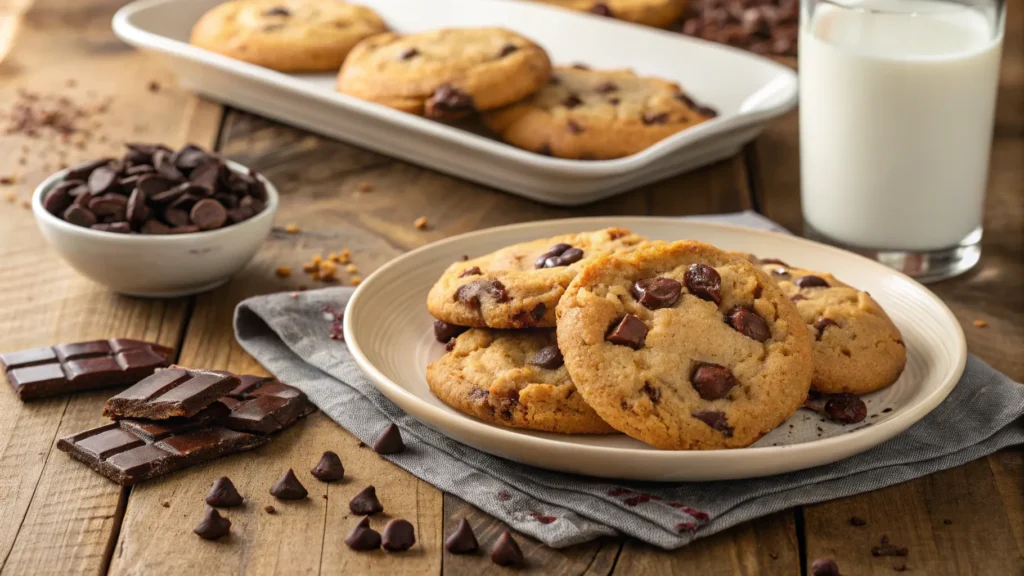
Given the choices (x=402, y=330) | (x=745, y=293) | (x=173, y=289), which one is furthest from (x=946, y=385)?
(x=173, y=289)

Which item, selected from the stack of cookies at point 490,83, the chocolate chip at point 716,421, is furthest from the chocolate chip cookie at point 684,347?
the stack of cookies at point 490,83

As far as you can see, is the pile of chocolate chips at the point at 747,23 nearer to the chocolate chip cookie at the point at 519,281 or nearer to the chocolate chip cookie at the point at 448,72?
the chocolate chip cookie at the point at 448,72

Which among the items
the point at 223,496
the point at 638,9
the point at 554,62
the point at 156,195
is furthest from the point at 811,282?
the point at 638,9

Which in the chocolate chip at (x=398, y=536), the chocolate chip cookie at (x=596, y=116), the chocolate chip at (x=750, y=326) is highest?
the chocolate chip at (x=750, y=326)

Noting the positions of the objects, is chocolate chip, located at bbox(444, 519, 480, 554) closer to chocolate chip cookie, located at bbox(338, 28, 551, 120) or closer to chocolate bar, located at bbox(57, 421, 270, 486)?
chocolate bar, located at bbox(57, 421, 270, 486)

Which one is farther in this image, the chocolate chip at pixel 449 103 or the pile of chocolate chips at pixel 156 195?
the chocolate chip at pixel 449 103

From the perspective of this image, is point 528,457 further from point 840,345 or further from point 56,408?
point 56,408

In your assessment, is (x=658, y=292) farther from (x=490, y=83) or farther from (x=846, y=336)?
(x=490, y=83)
